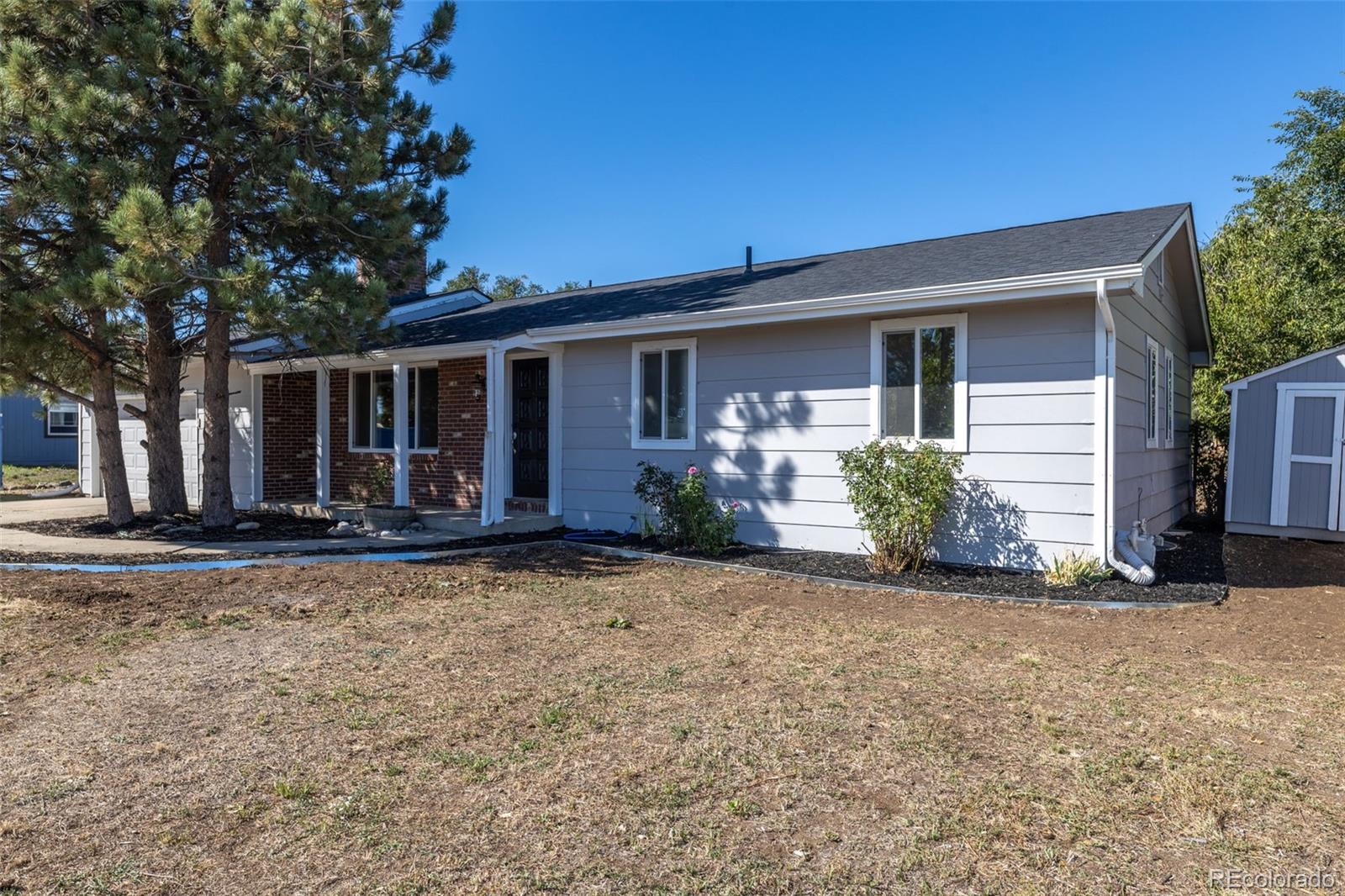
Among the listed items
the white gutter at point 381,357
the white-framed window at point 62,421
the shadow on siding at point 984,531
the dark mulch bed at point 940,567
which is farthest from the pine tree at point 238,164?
the white-framed window at point 62,421

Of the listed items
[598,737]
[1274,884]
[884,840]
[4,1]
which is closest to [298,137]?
[4,1]

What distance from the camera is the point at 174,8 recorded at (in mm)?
9453

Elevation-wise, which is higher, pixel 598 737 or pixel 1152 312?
pixel 1152 312

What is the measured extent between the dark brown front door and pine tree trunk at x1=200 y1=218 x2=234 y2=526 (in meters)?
3.82

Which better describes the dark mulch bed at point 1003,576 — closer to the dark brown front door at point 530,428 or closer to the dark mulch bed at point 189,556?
the dark mulch bed at point 189,556

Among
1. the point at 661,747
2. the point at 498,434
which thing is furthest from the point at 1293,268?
the point at 661,747

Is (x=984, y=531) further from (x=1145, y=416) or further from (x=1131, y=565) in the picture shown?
(x=1145, y=416)

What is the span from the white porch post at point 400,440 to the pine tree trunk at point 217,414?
215 cm

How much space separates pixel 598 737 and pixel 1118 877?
7.16 ft

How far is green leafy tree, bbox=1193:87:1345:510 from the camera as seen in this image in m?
A: 15.7

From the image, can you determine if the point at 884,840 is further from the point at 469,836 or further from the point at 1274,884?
the point at 469,836

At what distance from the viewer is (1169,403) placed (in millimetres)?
11773

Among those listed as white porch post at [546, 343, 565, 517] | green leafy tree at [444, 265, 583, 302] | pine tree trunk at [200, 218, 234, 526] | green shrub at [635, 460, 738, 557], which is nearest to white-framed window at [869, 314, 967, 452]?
green shrub at [635, 460, 738, 557]

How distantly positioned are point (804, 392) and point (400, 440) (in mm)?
5885
